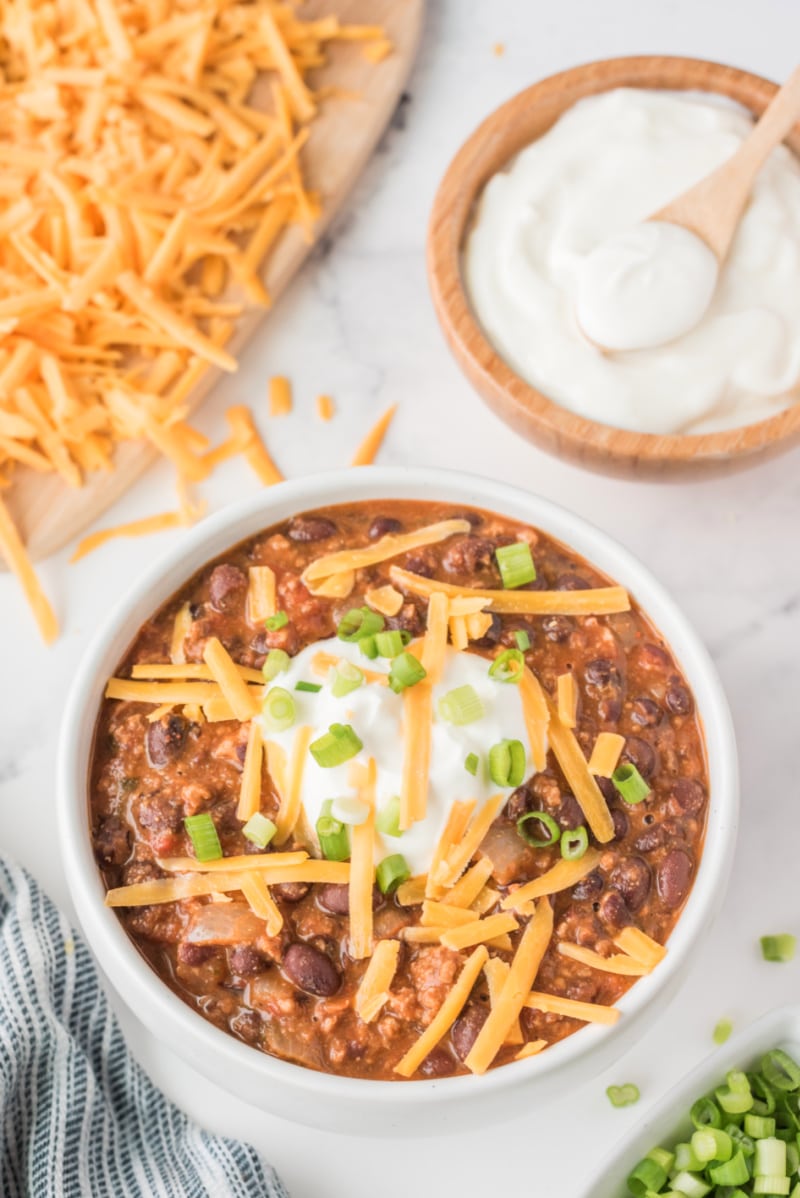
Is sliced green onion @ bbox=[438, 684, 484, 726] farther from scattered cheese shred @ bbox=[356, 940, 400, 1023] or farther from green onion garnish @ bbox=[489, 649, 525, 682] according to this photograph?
scattered cheese shred @ bbox=[356, 940, 400, 1023]

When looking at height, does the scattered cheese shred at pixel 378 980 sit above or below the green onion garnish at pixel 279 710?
below

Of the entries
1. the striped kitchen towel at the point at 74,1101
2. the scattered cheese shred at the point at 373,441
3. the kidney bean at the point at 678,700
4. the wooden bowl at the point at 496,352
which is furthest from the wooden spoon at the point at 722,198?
the striped kitchen towel at the point at 74,1101

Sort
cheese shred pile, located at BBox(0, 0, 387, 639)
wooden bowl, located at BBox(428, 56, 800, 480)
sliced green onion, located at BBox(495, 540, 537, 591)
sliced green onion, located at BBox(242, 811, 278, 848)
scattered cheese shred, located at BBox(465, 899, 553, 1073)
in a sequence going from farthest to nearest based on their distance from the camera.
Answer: cheese shred pile, located at BBox(0, 0, 387, 639)
wooden bowl, located at BBox(428, 56, 800, 480)
sliced green onion, located at BBox(495, 540, 537, 591)
sliced green onion, located at BBox(242, 811, 278, 848)
scattered cheese shred, located at BBox(465, 899, 553, 1073)

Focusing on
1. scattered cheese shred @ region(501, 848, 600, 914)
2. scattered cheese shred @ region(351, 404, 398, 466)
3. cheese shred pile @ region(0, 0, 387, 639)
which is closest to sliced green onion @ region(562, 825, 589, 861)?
scattered cheese shred @ region(501, 848, 600, 914)

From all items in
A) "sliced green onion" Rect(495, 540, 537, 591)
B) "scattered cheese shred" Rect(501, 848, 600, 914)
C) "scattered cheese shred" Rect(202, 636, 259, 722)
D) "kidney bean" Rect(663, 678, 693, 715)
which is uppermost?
"sliced green onion" Rect(495, 540, 537, 591)

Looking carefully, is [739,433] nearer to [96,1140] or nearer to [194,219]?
[194,219]

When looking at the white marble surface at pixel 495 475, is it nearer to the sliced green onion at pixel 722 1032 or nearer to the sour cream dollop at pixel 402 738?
the sliced green onion at pixel 722 1032

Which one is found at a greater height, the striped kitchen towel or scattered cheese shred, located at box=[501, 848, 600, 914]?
scattered cheese shred, located at box=[501, 848, 600, 914]

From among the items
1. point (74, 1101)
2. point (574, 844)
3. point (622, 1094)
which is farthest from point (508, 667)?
point (74, 1101)
